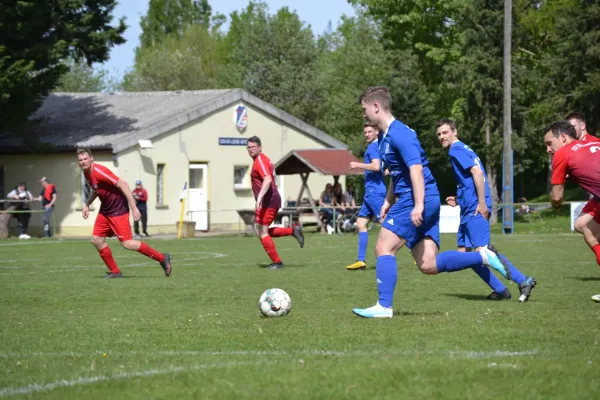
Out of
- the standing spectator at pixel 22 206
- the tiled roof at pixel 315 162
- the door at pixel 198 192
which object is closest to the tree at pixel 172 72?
the door at pixel 198 192

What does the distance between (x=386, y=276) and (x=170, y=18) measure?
289ft

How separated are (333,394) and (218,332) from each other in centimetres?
292

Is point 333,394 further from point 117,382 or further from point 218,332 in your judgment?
point 218,332

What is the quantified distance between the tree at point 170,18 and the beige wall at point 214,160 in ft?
166

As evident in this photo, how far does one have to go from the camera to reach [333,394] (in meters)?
5.60

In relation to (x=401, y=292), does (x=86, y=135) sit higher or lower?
higher

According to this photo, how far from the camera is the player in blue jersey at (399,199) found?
28.5 ft

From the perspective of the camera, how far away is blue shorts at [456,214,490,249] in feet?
36.4

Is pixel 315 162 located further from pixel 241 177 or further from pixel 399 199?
pixel 399 199

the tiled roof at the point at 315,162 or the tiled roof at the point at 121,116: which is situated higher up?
the tiled roof at the point at 121,116

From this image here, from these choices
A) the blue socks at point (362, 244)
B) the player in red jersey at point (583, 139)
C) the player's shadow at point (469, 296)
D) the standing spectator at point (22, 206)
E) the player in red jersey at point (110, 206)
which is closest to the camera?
the player's shadow at point (469, 296)

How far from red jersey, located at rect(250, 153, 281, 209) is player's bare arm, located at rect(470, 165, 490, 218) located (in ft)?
17.5

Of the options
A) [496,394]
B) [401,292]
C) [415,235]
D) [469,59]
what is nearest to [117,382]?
[496,394]

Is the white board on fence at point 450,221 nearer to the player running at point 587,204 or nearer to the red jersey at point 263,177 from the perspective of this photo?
the red jersey at point 263,177
